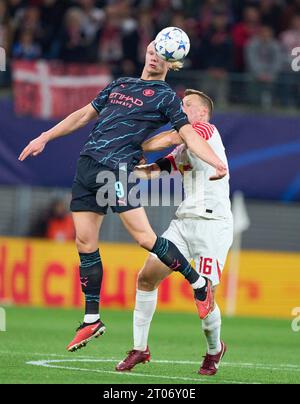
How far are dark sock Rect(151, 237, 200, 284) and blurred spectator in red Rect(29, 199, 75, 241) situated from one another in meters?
12.5

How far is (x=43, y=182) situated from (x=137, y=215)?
11107 millimetres

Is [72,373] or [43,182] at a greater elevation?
[43,182]

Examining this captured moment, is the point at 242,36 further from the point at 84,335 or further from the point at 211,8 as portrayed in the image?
the point at 84,335

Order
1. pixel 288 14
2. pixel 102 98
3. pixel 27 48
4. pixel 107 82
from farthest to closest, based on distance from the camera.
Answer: pixel 288 14
pixel 27 48
pixel 107 82
pixel 102 98

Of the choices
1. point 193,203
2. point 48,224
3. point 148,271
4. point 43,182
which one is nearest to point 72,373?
point 148,271

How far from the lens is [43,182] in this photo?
66.1ft

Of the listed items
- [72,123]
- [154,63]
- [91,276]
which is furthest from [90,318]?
[154,63]

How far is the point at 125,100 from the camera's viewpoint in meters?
9.42

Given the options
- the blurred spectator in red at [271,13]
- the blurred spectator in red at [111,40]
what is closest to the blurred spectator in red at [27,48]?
the blurred spectator in red at [111,40]

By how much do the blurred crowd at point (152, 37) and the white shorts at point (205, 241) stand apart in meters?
10.9

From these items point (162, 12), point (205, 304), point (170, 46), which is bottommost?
point (205, 304)

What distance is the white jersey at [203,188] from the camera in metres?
9.80

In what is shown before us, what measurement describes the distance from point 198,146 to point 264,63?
40.4 ft
